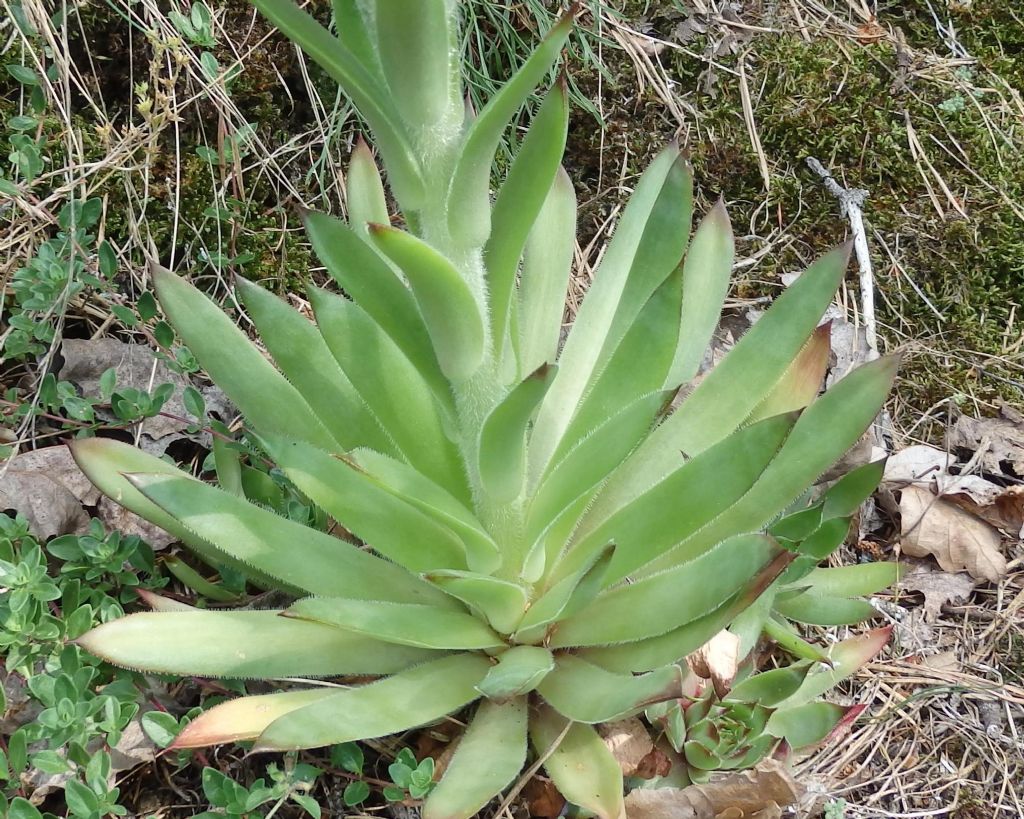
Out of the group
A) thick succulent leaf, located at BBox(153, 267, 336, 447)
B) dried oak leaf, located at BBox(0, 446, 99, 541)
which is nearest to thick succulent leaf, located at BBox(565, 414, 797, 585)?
thick succulent leaf, located at BBox(153, 267, 336, 447)

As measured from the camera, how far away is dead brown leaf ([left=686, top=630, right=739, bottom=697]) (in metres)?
1.39

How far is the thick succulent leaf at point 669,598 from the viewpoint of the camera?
1162 millimetres

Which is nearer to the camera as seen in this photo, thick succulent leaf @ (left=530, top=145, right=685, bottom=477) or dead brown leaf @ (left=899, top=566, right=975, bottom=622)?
thick succulent leaf @ (left=530, top=145, right=685, bottom=477)

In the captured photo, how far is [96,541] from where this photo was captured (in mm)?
1472

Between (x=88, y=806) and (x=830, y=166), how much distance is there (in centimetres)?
234

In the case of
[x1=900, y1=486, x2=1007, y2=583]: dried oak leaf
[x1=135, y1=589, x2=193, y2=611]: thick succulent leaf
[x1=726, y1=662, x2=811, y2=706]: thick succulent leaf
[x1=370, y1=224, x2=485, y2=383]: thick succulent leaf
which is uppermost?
[x1=370, y1=224, x2=485, y2=383]: thick succulent leaf

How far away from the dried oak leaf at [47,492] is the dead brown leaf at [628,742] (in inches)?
43.1

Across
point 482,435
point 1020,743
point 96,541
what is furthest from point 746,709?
point 96,541

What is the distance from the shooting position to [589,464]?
1.35 meters

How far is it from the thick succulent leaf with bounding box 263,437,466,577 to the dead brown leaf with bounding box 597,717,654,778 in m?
0.36

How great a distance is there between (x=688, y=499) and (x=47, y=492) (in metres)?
1.23

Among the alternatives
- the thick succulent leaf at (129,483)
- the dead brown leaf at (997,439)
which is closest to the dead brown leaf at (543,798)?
the thick succulent leaf at (129,483)

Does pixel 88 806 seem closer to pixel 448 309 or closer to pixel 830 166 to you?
pixel 448 309

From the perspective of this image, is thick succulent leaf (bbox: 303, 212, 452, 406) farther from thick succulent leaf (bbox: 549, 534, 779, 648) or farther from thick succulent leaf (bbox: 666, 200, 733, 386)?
thick succulent leaf (bbox: 666, 200, 733, 386)
